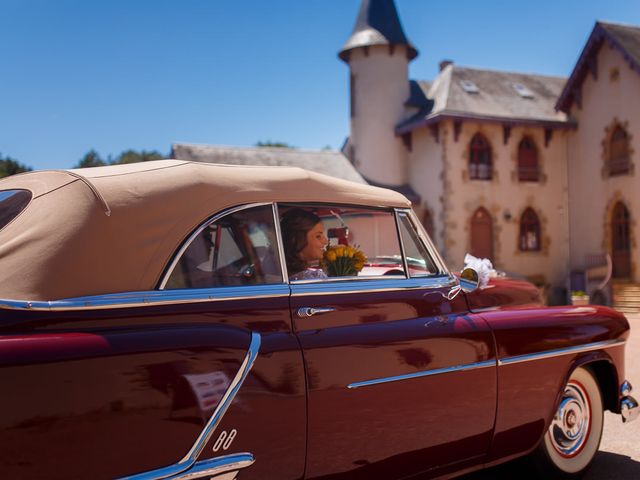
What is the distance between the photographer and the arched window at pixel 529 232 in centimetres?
2230

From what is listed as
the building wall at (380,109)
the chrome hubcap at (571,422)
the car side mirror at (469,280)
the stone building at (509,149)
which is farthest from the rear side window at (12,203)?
the building wall at (380,109)

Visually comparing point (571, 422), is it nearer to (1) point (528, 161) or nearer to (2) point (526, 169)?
(2) point (526, 169)

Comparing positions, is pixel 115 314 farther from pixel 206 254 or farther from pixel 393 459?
pixel 393 459

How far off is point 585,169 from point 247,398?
2161cm

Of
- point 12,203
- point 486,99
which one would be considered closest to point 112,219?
point 12,203

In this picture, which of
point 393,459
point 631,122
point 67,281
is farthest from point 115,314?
point 631,122

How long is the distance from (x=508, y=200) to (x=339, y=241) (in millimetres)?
19856

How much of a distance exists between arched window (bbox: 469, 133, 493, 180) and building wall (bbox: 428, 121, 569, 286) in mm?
185

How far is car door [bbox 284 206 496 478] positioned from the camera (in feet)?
8.57

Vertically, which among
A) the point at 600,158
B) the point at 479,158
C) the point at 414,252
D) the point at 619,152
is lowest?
the point at 414,252

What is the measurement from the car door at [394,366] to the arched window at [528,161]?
20319 millimetres

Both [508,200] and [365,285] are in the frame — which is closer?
[365,285]

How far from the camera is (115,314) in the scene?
2.27m

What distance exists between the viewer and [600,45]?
66.8ft
